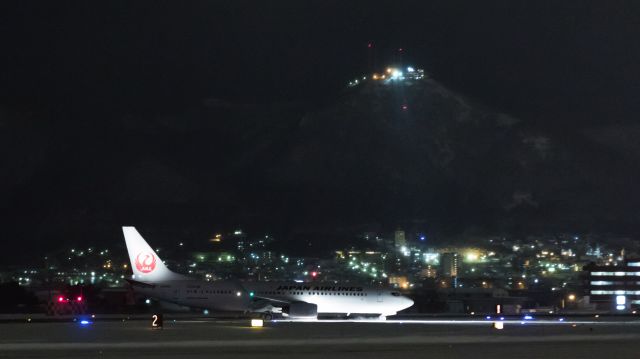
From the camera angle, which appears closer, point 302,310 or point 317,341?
point 317,341

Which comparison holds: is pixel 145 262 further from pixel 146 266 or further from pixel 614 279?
pixel 614 279

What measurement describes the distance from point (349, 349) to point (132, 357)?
27.1ft

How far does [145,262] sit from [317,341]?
3706 cm

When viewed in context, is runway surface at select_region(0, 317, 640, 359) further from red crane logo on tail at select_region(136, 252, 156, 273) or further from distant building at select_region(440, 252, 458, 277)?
distant building at select_region(440, 252, 458, 277)

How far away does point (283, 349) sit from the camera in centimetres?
4097

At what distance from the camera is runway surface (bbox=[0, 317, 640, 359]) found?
38844 millimetres

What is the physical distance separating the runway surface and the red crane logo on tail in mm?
18669

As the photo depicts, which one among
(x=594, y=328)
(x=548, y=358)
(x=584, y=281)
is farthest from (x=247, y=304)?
(x=584, y=281)

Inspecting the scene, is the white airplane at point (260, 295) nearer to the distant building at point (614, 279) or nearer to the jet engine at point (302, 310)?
the jet engine at point (302, 310)

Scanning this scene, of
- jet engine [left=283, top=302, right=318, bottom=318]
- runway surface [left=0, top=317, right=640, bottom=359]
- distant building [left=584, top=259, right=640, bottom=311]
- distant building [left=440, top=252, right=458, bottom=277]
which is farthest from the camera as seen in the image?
distant building [left=440, top=252, right=458, bottom=277]

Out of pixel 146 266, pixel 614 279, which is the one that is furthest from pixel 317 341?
pixel 614 279

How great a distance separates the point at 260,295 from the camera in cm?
7638

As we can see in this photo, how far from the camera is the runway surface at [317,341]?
3884 cm

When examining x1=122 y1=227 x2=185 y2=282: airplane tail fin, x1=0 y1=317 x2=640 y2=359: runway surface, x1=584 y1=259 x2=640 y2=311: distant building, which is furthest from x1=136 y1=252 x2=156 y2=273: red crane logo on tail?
x1=584 y1=259 x2=640 y2=311: distant building
